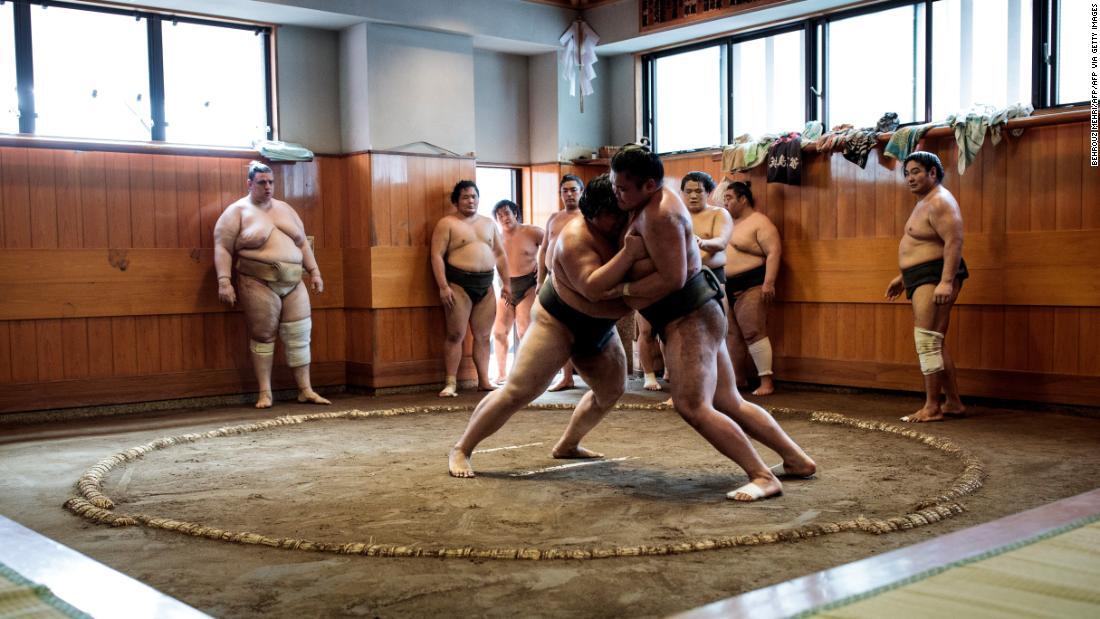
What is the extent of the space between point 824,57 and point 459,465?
409 centimetres

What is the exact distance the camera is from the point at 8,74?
214 inches

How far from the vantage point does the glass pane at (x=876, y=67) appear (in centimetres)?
595

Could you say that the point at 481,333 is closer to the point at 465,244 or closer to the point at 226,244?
the point at 465,244

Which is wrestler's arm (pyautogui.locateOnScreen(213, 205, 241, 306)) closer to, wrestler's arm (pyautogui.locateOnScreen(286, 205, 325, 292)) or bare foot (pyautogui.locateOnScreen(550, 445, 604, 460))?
wrestler's arm (pyautogui.locateOnScreen(286, 205, 325, 292))

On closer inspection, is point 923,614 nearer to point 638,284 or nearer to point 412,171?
point 638,284

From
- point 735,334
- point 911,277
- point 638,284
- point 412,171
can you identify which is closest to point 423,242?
point 412,171

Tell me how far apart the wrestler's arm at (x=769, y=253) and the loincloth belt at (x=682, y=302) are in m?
2.84

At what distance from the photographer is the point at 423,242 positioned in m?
6.56

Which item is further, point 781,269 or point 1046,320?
point 781,269

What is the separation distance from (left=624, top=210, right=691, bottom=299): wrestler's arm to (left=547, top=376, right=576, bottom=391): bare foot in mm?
3222

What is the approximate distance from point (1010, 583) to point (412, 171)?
5121mm

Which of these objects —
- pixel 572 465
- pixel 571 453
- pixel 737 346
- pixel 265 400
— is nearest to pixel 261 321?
pixel 265 400

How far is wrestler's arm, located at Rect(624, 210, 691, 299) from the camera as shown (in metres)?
3.09

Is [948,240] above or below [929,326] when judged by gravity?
above
